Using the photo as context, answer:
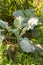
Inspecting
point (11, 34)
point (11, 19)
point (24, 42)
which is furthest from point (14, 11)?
point (24, 42)

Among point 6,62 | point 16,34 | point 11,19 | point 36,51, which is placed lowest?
point 6,62

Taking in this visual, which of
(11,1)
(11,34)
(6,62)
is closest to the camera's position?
(6,62)

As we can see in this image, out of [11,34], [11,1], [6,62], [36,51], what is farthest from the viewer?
[11,1]

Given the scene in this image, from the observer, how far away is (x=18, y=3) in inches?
157

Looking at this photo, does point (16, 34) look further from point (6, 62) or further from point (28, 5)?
point (28, 5)

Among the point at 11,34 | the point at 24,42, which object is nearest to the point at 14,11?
the point at 11,34

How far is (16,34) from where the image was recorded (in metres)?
3.34

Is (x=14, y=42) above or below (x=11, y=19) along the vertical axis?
below

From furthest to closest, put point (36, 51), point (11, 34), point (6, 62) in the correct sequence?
point (11, 34)
point (36, 51)
point (6, 62)

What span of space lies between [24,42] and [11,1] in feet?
3.44

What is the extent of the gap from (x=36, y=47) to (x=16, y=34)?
34 centimetres

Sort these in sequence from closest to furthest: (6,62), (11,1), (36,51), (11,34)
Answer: (6,62) → (36,51) → (11,34) → (11,1)

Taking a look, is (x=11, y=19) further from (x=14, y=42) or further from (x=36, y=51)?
(x=36, y=51)

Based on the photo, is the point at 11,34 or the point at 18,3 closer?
the point at 11,34
